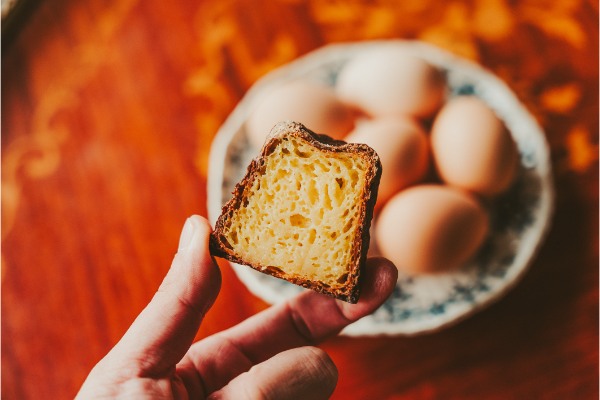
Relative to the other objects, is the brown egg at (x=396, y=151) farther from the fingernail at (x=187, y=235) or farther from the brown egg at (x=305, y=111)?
the fingernail at (x=187, y=235)

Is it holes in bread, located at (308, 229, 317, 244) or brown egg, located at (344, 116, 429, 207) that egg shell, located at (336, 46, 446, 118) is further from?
holes in bread, located at (308, 229, 317, 244)

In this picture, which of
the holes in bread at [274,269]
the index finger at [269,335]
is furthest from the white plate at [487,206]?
the holes in bread at [274,269]

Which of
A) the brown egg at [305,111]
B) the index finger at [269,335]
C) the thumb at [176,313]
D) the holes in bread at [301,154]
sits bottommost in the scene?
the index finger at [269,335]

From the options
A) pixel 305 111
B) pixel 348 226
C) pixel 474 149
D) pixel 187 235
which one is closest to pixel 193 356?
pixel 187 235

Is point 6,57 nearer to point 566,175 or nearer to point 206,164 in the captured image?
point 206,164

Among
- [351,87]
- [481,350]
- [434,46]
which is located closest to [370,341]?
[481,350]

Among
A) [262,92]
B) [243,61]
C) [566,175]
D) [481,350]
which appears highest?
[243,61]
